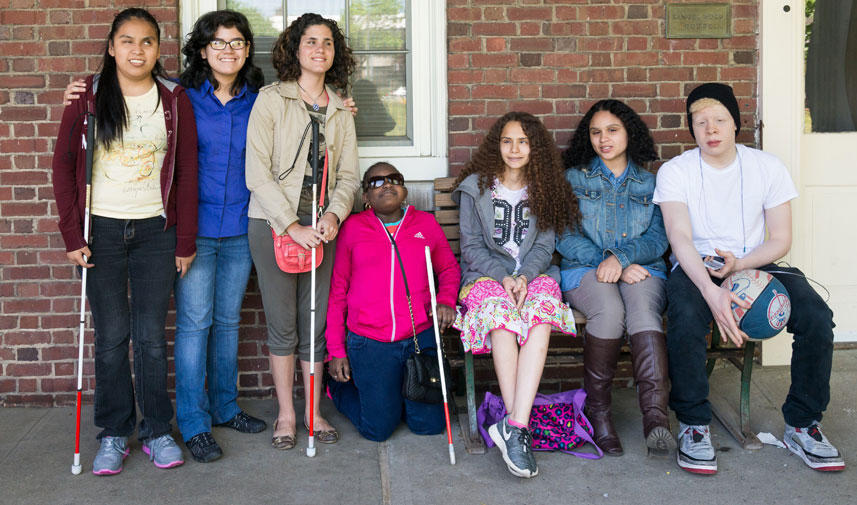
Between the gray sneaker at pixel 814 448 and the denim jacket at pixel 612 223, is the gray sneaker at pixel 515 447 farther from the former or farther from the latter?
the gray sneaker at pixel 814 448

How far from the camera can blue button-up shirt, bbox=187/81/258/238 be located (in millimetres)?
3688

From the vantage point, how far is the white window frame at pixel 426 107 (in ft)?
14.2

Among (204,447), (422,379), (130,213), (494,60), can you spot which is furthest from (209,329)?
(494,60)

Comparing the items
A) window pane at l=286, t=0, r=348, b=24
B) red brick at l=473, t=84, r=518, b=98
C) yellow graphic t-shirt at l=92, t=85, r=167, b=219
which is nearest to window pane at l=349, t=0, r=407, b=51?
window pane at l=286, t=0, r=348, b=24

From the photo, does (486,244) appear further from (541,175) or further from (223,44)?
(223,44)

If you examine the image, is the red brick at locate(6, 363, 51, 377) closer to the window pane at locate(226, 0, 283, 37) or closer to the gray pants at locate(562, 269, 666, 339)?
the window pane at locate(226, 0, 283, 37)

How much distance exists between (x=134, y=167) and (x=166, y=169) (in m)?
0.14

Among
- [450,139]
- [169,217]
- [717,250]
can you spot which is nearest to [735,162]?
[717,250]

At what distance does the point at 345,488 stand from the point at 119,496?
3.02 ft

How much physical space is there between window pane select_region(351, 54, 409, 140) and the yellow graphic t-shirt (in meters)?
1.29

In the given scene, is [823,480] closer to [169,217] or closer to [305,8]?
[169,217]

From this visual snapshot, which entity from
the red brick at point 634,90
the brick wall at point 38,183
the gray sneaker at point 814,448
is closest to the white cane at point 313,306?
the brick wall at point 38,183

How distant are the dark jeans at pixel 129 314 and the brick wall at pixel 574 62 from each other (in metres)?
1.68

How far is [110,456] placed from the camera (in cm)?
343
